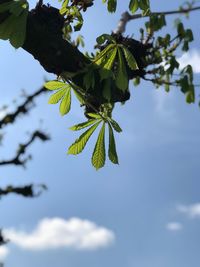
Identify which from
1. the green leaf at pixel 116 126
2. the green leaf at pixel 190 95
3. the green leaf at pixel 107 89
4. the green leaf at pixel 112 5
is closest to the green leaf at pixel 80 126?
the green leaf at pixel 116 126

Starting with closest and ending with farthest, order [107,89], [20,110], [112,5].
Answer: [107,89] → [112,5] → [20,110]

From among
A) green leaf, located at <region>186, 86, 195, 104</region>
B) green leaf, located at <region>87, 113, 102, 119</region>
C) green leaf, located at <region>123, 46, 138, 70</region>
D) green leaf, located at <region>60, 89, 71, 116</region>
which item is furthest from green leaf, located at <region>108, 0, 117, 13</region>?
green leaf, located at <region>186, 86, 195, 104</region>

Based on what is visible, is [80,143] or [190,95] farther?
[190,95]

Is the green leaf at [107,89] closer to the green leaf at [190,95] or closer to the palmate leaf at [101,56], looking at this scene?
the palmate leaf at [101,56]

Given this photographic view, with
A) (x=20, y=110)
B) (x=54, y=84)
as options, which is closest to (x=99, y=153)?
(x=54, y=84)

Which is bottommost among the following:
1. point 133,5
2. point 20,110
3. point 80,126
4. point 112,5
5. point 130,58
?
point 80,126

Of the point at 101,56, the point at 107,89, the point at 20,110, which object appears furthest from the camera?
the point at 20,110

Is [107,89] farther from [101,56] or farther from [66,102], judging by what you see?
[66,102]

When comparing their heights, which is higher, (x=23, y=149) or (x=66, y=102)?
(x=23, y=149)

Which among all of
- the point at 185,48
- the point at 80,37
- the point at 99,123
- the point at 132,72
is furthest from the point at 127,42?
the point at 80,37

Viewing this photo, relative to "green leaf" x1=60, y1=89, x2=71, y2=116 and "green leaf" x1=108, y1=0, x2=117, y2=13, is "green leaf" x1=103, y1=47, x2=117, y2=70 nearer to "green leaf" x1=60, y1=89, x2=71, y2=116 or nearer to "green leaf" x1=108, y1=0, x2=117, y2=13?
"green leaf" x1=60, y1=89, x2=71, y2=116
